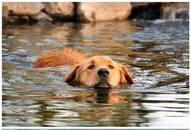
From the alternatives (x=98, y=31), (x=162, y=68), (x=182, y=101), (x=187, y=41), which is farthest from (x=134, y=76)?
(x=98, y=31)

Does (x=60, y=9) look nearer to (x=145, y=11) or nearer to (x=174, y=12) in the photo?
(x=145, y=11)

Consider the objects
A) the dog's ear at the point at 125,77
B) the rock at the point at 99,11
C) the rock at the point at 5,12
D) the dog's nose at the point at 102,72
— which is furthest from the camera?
the rock at the point at 99,11

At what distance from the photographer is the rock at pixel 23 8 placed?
21.5 m

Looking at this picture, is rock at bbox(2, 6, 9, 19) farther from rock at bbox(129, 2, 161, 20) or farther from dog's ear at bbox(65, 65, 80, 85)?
dog's ear at bbox(65, 65, 80, 85)

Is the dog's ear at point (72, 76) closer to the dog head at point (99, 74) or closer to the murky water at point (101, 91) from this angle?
the dog head at point (99, 74)

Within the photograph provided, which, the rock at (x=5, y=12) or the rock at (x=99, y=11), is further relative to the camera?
the rock at (x=99, y=11)

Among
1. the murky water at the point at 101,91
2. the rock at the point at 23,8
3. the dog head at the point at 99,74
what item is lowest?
the murky water at the point at 101,91

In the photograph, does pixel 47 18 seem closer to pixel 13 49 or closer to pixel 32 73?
pixel 13 49

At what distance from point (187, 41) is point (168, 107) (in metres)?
8.05

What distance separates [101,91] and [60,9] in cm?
1343

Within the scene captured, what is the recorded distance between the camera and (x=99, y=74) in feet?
30.7

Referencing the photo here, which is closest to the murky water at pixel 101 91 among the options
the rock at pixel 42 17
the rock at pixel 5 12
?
the rock at pixel 5 12

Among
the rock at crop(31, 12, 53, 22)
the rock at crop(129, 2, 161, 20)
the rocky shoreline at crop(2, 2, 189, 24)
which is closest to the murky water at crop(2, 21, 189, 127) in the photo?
the rocky shoreline at crop(2, 2, 189, 24)

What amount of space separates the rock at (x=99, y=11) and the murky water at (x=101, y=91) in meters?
4.47
